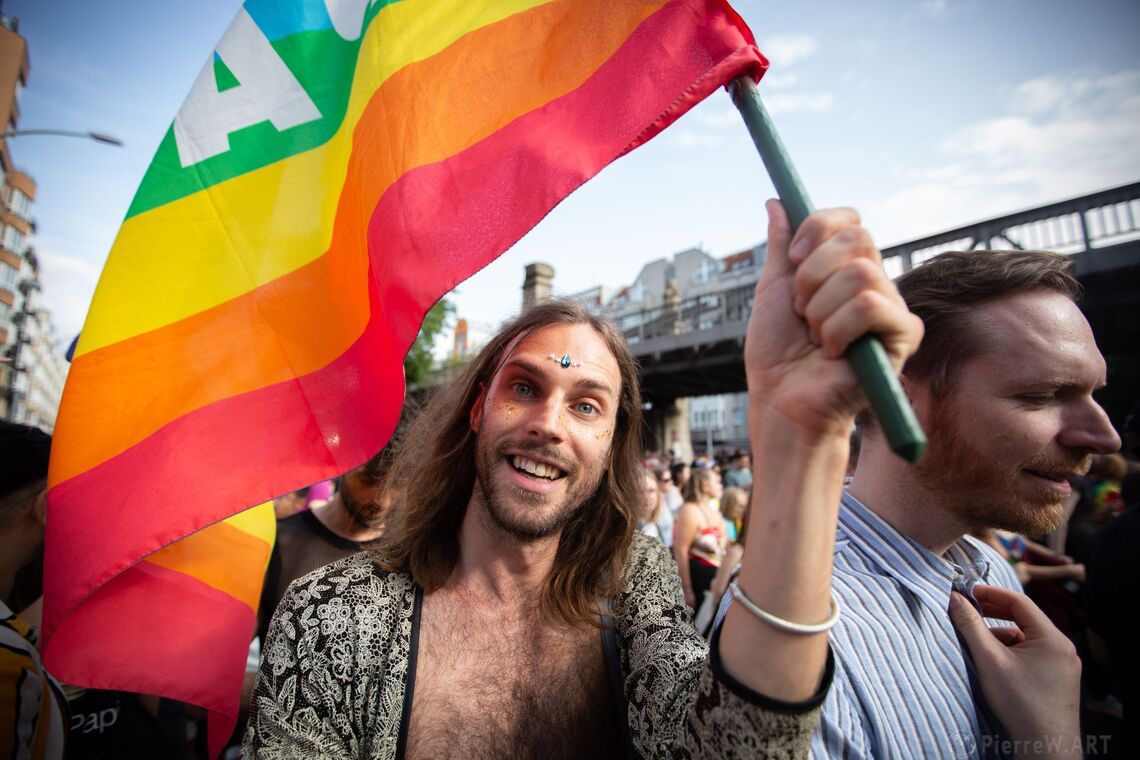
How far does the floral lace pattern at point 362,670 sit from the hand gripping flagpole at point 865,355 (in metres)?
0.89

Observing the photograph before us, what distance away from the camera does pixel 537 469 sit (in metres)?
1.87

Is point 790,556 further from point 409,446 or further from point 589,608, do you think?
point 409,446

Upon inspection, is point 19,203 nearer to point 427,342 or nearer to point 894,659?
point 427,342

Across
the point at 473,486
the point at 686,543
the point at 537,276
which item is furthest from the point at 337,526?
the point at 537,276

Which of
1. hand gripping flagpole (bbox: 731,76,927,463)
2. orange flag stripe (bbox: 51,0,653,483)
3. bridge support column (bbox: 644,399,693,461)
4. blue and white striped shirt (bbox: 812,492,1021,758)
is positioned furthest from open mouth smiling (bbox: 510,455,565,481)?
bridge support column (bbox: 644,399,693,461)

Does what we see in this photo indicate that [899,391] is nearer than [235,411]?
Yes

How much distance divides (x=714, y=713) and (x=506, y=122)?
1.51 m

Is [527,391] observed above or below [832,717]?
above

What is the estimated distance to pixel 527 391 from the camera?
79.5 inches

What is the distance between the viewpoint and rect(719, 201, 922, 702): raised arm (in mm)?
842

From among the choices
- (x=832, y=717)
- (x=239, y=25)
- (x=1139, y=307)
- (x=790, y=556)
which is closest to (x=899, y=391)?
(x=790, y=556)

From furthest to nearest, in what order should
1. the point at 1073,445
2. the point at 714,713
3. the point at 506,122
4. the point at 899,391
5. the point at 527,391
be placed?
1. the point at 527,391
2. the point at 506,122
3. the point at 1073,445
4. the point at 714,713
5. the point at 899,391

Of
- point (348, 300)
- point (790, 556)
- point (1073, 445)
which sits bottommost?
point (790, 556)

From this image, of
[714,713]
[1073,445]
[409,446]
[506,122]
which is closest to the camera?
[714,713]
